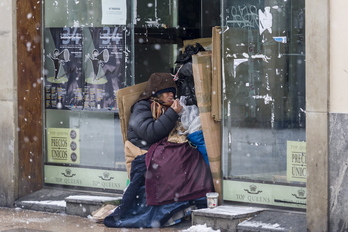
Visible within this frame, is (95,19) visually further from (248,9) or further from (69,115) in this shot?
(248,9)

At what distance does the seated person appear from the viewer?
7875 mm

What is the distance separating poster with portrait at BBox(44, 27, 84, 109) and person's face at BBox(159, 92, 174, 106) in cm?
120

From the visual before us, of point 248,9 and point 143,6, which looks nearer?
point 248,9

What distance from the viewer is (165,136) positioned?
26.9 feet

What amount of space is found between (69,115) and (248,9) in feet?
8.99

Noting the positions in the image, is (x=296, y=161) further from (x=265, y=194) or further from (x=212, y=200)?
(x=212, y=200)

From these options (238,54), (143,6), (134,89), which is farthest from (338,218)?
(143,6)

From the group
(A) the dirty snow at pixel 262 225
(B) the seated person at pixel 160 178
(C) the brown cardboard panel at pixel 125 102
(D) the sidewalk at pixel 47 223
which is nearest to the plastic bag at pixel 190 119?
(B) the seated person at pixel 160 178

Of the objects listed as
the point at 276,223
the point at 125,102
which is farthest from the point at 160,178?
the point at 276,223

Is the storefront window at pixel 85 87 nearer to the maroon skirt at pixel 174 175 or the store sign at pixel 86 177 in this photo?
the store sign at pixel 86 177

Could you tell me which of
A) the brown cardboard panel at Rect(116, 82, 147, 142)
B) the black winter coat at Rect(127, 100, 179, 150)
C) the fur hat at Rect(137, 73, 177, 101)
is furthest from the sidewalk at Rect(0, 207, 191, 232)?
the fur hat at Rect(137, 73, 177, 101)

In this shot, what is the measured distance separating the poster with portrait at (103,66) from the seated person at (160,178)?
80 cm

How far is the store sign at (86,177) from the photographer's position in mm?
8868

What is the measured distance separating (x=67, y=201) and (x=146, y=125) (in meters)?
1.36
